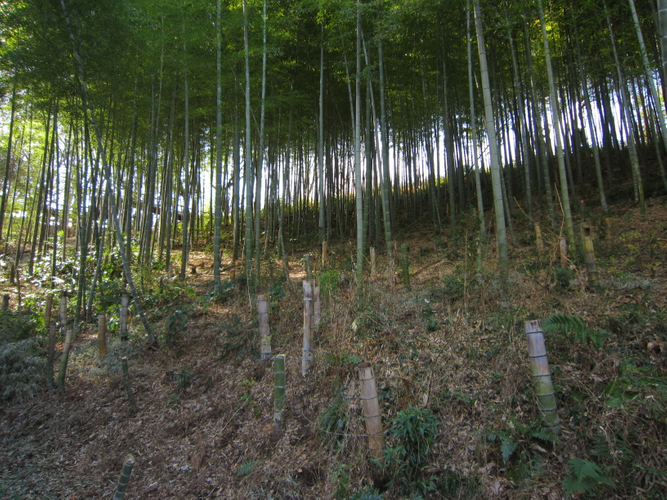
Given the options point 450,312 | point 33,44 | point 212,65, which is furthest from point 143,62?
point 450,312

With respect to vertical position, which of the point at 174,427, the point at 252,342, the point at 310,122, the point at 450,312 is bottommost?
the point at 174,427

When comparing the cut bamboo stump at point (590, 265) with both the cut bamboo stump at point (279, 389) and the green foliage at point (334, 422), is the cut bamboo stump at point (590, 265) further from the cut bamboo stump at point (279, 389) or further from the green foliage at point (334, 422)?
the cut bamboo stump at point (279, 389)

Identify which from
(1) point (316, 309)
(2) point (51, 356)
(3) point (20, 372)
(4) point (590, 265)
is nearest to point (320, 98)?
(1) point (316, 309)

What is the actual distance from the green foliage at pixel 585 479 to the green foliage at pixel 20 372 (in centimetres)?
567

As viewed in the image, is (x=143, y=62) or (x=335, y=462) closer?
(x=335, y=462)

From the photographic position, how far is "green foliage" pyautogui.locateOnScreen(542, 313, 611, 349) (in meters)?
2.62

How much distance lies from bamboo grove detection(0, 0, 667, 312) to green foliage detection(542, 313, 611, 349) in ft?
3.66

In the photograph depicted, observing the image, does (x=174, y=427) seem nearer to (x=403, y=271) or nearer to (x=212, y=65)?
(x=403, y=271)

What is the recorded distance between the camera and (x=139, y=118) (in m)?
8.40

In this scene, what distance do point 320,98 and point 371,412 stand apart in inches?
284

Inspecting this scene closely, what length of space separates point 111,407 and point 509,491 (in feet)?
14.2

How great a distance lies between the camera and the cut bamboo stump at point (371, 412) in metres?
2.45

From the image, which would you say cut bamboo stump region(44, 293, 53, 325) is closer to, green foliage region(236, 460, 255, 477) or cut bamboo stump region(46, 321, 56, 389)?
cut bamboo stump region(46, 321, 56, 389)

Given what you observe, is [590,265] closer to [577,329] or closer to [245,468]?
[577,329]
